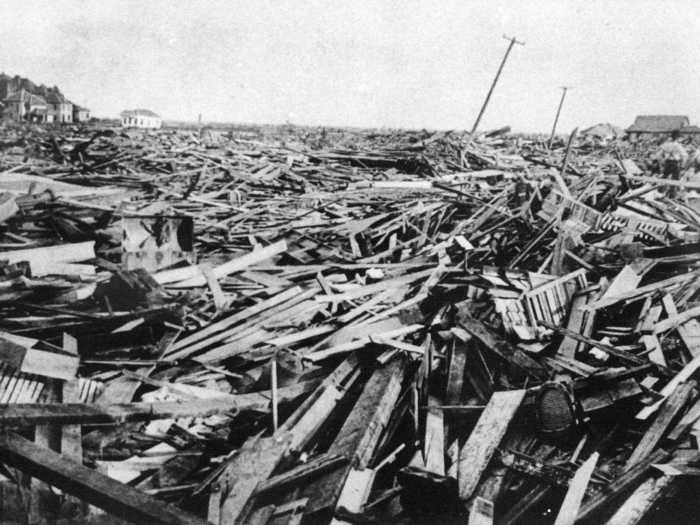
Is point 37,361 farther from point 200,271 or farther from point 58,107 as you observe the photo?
point 58,107

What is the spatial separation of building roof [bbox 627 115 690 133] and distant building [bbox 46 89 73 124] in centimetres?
7474

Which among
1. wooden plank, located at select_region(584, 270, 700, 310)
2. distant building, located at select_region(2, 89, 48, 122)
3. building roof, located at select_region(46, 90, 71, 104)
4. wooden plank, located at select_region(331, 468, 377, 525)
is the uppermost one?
building roof, located at select_region(46, 90, 71, 104)

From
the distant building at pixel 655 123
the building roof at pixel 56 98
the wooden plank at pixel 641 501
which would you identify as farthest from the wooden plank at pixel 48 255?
the building roof at pixel 56 98

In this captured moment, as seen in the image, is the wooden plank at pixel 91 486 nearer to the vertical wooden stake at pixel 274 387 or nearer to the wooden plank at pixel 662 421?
the vertical wooden stake at pixel 274 387

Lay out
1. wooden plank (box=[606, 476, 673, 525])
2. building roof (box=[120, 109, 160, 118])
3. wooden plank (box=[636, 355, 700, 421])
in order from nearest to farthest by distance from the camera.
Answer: wooden plank (box=[606, 476, 673, 525]) < wooden plank (box=[636, 355, 700, 421]) < building roof (box=[120, 109, 160, 118])

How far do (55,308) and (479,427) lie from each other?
134 inches

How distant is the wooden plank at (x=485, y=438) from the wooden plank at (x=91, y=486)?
5.06ft

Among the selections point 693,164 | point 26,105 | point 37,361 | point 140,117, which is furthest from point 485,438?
point 140,117

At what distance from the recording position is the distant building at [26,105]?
49.7m

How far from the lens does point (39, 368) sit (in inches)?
123

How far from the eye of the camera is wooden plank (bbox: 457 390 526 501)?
2.67 metres

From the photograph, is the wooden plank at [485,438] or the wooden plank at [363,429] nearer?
the wooden plank at [363,429]

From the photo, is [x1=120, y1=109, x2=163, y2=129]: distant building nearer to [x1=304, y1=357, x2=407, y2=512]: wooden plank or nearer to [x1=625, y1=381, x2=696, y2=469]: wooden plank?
[x1=304, y1=357, x2=407, y2=512]: wooden plank

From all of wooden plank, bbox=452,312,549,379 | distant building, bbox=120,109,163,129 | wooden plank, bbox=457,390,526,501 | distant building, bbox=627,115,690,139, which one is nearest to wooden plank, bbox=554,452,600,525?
wooden plank, bbox=457,390,526,501
